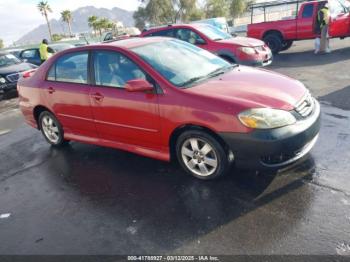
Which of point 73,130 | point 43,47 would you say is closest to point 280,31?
point 43,47

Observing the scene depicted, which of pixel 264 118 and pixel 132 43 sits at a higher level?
pixel 132 43

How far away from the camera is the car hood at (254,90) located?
362cm

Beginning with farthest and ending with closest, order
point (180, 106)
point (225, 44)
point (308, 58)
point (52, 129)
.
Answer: point (308, 58) → point (225, 44) → point (52, 129) → point (180, 106)

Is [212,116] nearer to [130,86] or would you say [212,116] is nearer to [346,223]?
[130,86]

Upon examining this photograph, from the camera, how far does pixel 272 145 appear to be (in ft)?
11.3

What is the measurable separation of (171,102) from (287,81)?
4.96 ft

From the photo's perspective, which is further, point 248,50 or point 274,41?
point 274,41

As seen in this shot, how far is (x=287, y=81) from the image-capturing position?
14.0 ft

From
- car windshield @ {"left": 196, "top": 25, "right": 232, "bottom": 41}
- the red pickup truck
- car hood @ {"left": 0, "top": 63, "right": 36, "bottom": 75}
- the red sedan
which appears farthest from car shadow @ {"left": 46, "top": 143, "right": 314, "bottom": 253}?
the red pickup truck

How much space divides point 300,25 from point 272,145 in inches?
431

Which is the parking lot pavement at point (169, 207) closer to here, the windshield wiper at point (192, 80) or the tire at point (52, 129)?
the tire at point (52, 129)

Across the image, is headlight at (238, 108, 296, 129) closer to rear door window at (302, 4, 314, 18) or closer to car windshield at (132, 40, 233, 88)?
car windshield at (132, 40, 233, 88)

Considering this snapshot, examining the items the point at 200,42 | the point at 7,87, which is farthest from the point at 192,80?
the point at 7,87

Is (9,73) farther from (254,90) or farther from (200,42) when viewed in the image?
(254,90)
